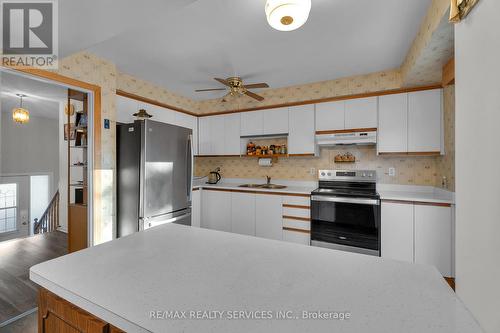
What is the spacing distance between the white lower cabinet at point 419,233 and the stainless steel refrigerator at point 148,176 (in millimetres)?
2526

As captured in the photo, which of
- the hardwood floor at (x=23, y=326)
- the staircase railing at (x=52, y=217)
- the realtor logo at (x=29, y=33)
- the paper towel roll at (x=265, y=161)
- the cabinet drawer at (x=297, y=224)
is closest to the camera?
the realtor logo at (x=29, y=33)

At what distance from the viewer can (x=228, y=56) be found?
2.66m

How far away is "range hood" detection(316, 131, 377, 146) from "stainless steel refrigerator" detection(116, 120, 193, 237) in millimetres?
1990

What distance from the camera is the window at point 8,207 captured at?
5.07m

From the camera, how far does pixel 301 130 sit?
Answer: 140 inches

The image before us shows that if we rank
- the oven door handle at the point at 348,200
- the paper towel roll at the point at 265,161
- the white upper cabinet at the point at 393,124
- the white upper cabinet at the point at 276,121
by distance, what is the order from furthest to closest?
the paper towel roll at the point at 265,161 < the white upper cabinet at the point at 276,121 < the white upper cabinet at the point at 393,124 < the oven door handle at the point at 348,200

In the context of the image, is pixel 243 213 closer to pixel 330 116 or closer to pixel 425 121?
pixel 330 116

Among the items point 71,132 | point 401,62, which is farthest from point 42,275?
point 401,62

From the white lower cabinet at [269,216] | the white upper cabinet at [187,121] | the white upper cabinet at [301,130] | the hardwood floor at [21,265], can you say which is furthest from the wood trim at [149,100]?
the hardwood floor at [21,265]

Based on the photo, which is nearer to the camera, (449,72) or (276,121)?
(449,72)

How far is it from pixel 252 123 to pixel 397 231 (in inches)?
100

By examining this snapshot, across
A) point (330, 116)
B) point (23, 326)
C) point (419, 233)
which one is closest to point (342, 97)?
point (330, 116)

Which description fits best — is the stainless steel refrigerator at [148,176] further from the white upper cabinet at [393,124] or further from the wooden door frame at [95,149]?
the white upper cabinet at [393,124]

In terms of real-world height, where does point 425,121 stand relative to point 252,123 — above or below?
below
